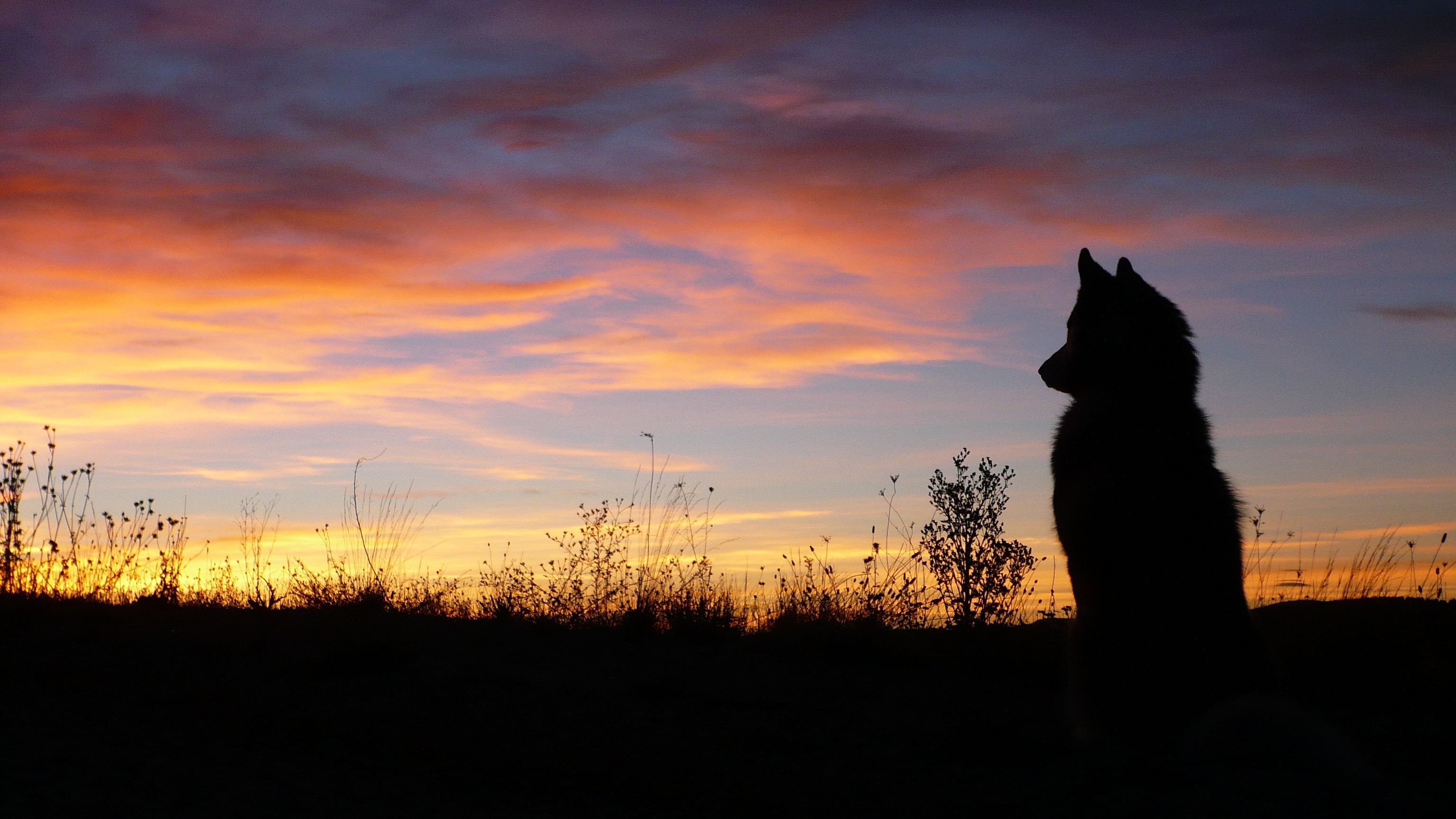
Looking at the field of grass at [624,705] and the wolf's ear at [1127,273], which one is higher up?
the wolf's ear at [1127,273]

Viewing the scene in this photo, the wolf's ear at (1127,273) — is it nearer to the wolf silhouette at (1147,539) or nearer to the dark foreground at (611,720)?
the wolf silhouette at (1147,539)

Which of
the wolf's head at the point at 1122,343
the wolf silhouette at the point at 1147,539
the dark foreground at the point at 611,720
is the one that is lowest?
the dark foreground at the point at 611,720

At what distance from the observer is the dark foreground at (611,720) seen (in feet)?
14.1

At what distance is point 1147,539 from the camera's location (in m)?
4.36

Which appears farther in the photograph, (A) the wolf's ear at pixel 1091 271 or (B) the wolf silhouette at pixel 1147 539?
(A) the wolf's ear at pixel 1091 271

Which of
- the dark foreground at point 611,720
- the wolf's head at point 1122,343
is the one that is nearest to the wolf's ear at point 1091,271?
the wolf's head at point 1122,343

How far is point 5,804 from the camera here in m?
4.14

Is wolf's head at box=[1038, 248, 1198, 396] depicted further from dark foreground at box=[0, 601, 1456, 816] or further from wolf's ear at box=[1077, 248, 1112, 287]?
dark foreground at box=[0, 601, 1456, 816]

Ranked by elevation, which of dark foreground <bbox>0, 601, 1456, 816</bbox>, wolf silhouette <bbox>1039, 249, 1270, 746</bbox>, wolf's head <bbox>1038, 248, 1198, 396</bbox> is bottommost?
dark foreground <bbox>0, 601, 1456, 816</bbox>

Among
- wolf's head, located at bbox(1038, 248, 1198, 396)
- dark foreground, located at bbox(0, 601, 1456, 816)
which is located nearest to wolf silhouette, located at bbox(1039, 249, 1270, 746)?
wolf's head, located at bbox(1038, 248, 1198, 396)

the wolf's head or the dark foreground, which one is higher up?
the wolf's head

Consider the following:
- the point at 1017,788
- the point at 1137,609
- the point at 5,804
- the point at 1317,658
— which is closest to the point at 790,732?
the point at 1017,788

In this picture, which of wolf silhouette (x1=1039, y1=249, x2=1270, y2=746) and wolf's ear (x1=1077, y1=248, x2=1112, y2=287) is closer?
wolf silhouette (x1=1039, y1=249, x2=1270, y2=746)

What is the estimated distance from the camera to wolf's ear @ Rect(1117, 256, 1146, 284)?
5.11 m
